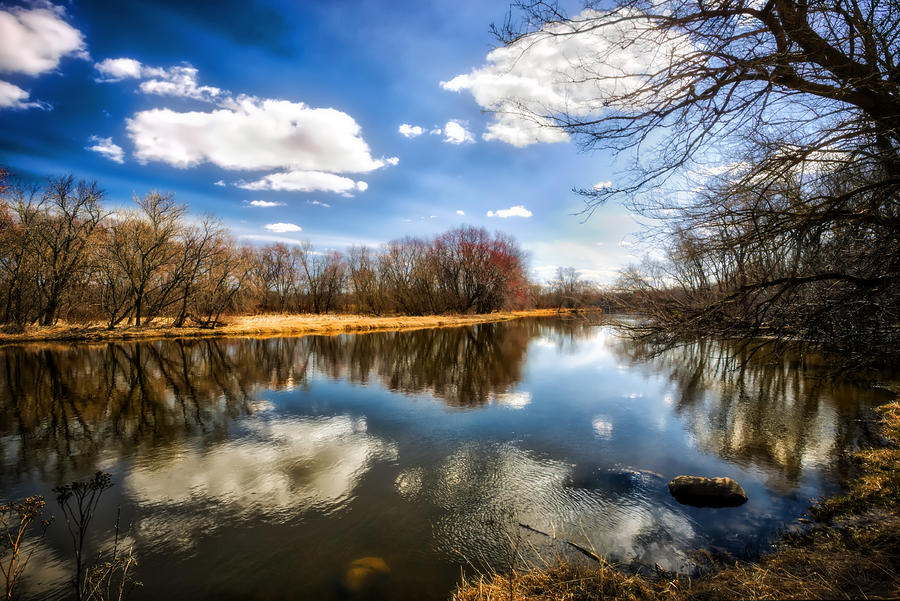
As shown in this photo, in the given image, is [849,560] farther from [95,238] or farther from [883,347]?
[95,238]

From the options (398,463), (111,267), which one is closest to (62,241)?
(111,267)

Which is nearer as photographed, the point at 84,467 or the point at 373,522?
the point at 373,522

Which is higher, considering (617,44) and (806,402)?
(617,44)

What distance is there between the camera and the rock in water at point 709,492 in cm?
632

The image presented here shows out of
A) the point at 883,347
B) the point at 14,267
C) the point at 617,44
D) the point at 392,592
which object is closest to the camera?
the point at 617,44

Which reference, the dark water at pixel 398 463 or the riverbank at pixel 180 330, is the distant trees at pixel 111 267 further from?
the dark water at pixel 398 463

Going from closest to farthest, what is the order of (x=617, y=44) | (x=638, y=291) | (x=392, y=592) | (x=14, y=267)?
(x=617, y=44) < (x=392, y=592) < (x=638, y=291) < (x=14, y=267)

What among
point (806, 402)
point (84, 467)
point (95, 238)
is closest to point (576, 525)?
point (84, 467)

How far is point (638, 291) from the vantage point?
15.6 feet

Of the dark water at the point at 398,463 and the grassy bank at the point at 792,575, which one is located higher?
the grassy bank at the point at 792,575

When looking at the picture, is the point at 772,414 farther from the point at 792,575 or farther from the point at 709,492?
the point at 792,575

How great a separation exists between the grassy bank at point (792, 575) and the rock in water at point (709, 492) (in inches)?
37.9

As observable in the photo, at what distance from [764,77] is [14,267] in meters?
40.7

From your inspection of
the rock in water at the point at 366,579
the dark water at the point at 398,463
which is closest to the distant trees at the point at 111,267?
the dark water at the point at 398,463
